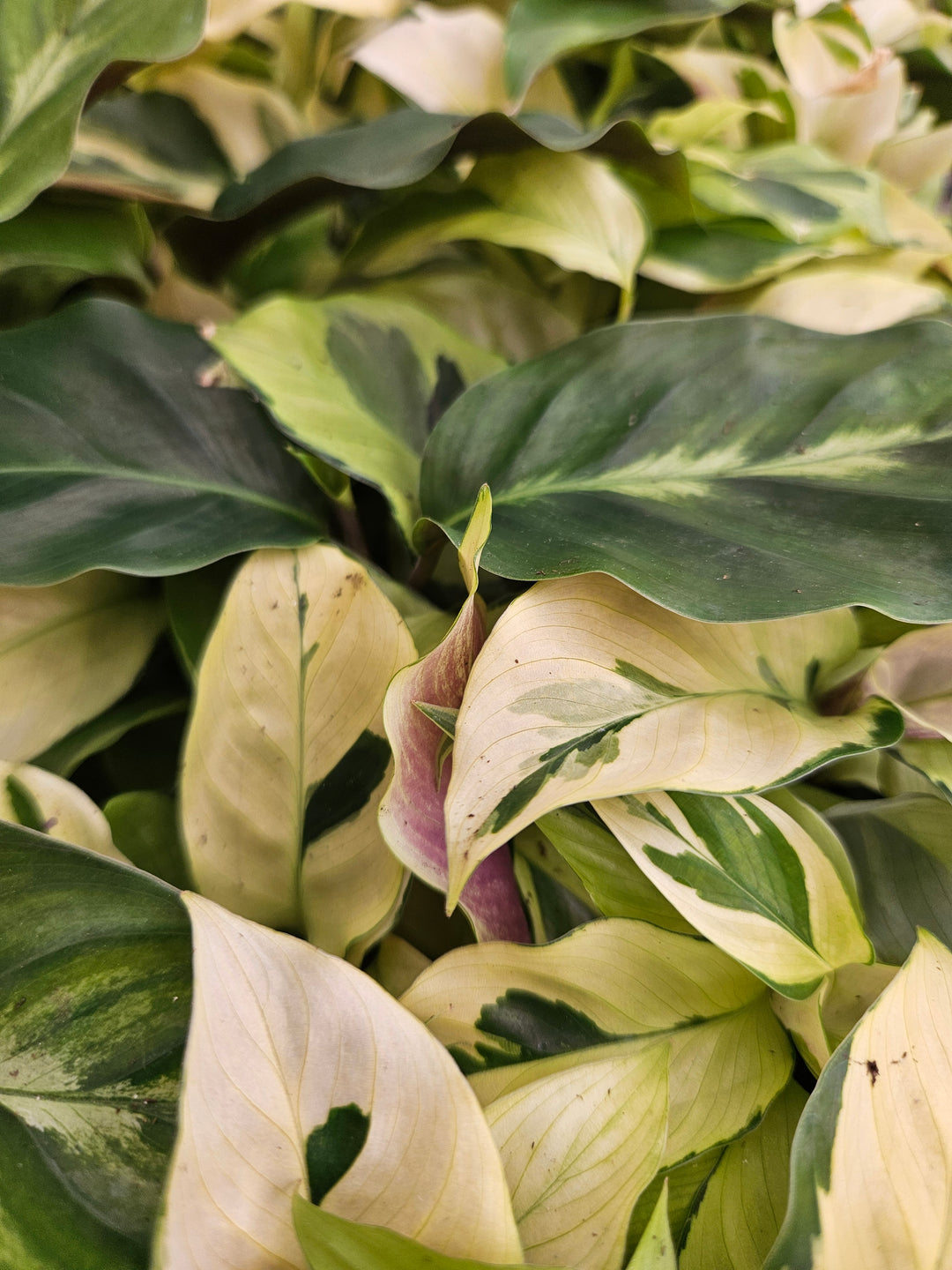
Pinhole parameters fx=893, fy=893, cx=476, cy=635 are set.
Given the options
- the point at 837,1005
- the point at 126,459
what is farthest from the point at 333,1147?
the point at 126,459

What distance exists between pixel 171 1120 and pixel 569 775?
20cm

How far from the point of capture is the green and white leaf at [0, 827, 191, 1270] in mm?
319

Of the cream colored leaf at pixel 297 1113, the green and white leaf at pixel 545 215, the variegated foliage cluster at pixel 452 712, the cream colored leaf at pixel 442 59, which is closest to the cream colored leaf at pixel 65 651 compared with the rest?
the variegated foliage cluster at pixel 452 712

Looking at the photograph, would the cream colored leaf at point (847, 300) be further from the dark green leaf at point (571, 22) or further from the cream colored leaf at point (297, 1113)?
the cream colored leaf at point (297, 1113)

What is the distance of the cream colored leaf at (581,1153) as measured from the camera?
1.08 feet

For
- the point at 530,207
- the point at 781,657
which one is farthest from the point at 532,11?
the point at 781,657

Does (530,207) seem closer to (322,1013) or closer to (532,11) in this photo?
(532,11)

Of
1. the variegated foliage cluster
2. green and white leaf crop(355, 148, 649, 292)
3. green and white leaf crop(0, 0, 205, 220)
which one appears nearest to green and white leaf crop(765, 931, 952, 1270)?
the variegated foliage cluster

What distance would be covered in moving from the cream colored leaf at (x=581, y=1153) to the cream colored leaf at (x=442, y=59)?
0.65 m

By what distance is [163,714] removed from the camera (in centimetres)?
53

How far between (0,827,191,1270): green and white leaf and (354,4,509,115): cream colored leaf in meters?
0.59

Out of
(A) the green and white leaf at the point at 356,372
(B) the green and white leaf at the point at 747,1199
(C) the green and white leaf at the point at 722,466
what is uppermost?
(A) the green and white leaf at the point at 356,372

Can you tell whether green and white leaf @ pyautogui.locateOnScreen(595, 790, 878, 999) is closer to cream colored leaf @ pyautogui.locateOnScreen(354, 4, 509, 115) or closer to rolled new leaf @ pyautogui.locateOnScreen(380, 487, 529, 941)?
rolled new leaf @ pyautogui.locateOnScreen(380, 487, 529, 941)

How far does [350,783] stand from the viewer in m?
0.43
